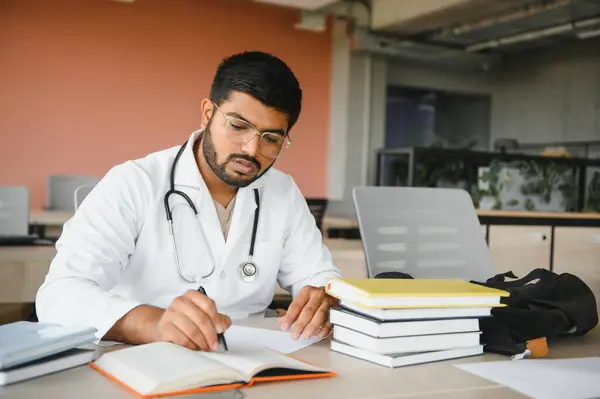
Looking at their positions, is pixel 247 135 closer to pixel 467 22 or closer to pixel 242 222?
pixel 242 222

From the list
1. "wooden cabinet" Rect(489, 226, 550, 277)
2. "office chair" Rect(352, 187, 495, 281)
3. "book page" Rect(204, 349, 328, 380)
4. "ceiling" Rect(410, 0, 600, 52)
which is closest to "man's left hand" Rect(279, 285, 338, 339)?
"book page" Rect(204, 349, 328, 380)

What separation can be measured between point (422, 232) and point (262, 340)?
1.16 m

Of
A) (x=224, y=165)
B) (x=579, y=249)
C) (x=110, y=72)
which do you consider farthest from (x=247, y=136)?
(x=110, y=72)

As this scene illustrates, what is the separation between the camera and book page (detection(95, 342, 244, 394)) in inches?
34.7

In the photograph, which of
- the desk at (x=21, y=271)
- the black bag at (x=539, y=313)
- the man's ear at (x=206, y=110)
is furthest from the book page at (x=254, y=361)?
the desk at (x=21, y=271)

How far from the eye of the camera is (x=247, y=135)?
156cm

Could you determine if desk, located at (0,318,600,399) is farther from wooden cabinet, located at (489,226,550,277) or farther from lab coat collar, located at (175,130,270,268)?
wooden cabinet, located at (489,226,550,277)

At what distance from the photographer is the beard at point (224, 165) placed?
1586 millimetres

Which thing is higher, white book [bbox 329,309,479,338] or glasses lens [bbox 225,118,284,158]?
glasses lens [bbox 225,118,284,158]

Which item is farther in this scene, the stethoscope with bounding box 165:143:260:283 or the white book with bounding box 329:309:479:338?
the stethoscope with bounding box 165:143:260:283

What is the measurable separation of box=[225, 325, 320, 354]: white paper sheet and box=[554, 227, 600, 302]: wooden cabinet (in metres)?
3.00

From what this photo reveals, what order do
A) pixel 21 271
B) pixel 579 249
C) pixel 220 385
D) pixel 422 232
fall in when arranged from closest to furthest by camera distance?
pixel 220 385 → pixel 422 232 → pixel 21 271 → pixel 579 249

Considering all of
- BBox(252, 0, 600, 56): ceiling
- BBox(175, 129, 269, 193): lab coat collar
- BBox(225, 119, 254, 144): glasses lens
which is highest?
BBox(252, 0, 600, 56): ceiling

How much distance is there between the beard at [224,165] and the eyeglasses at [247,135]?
0.04 meters
